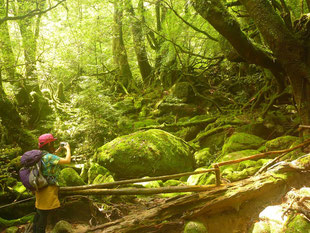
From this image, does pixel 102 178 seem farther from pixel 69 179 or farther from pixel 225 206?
pixel 225 206

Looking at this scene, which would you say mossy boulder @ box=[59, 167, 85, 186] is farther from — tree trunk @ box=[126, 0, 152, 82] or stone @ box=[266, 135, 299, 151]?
tree trunk @ box=[126, 0, 152, 82]

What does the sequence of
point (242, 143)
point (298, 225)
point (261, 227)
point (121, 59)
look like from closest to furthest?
point (298, 225)
point (261, 227)
point (242, 143)
point (121, 59)

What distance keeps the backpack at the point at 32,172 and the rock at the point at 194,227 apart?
2.18 metres

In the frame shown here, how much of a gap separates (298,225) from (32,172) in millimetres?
3702

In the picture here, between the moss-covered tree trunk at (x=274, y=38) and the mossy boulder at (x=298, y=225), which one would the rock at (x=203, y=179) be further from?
the moss-covered tree trunk at (x=274, y=38)

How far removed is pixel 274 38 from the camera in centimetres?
487

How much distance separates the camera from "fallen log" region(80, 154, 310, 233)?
3.23 m

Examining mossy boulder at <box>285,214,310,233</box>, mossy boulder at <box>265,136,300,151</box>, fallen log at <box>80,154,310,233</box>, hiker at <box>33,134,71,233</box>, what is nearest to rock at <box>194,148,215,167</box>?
→ mossy boulder at <box>265,136,300,151</box>

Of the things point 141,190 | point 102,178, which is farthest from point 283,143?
point 102,178

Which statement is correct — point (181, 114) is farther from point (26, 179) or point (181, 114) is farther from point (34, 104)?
point (26, 179)

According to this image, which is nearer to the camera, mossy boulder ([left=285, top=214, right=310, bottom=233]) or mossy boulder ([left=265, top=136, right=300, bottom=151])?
mossy boulder ([left=285, top=214, right=310, bottom=233])

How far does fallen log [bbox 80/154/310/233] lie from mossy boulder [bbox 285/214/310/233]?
628 millimetres

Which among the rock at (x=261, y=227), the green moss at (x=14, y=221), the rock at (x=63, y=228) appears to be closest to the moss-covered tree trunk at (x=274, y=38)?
the rock at (x=261, y=227)

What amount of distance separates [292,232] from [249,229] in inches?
25.4
